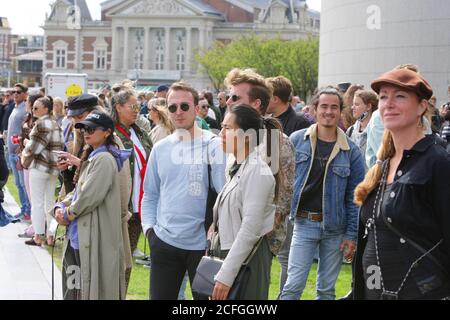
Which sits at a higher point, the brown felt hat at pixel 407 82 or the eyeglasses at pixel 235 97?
the brown felt hat at pixel 407 82

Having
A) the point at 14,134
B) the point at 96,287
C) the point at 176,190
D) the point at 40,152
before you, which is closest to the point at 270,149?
the point at 176,190

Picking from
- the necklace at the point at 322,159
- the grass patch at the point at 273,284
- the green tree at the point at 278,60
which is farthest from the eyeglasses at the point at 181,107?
the green tree at the point at 278,60

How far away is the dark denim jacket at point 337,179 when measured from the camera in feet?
25.7

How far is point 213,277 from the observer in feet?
18.9

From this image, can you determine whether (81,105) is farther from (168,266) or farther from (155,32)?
(155,32)

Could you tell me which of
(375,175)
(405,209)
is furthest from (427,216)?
(375,175)

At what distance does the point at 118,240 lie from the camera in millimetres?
7500

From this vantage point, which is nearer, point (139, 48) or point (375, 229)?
point (375, 229)

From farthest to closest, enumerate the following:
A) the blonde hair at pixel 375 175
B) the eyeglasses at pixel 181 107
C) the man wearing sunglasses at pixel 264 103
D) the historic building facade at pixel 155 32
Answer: the historic building facade at pixel 155 32
the eyeglasses at pixel 181 107
the man wearing sunglasses at pixel 264 103
the blonde hair at pixel 375 175

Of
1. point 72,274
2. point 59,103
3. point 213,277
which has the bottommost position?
point 72,274

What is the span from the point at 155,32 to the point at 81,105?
383 feet

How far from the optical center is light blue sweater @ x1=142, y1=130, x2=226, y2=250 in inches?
265

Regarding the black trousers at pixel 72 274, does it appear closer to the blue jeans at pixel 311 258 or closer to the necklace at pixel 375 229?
the blue jeans at pixel 311 258

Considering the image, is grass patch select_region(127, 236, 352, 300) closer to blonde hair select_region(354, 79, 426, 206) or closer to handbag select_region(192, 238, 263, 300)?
handbag select_region(192, 238, 263, 300)
